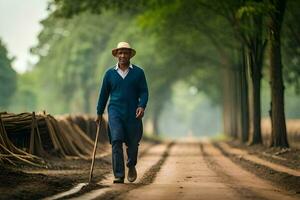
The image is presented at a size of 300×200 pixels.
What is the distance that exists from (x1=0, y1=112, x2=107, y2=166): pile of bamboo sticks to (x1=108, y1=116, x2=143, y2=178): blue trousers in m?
2.81

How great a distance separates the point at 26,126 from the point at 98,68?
36.7 m

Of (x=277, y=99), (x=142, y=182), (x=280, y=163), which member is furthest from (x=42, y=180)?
(x=277, y=99)

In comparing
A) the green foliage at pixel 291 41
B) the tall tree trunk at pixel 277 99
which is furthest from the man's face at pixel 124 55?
the green foliage at pixel 291 41

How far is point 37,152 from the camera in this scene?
17781 mm

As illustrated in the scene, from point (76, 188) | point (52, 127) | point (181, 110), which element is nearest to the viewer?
point (76, 188)

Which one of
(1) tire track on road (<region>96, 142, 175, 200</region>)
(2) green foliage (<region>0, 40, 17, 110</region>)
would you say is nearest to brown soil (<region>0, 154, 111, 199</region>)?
(1) tire track on road (<region>96, 142, 175, 200</region>)

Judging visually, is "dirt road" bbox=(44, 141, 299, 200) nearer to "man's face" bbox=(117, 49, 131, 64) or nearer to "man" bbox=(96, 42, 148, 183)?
"man" bbox=(96, 42, 148, 183)

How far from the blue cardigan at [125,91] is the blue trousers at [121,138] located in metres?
0.12

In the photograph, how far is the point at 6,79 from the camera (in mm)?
58094

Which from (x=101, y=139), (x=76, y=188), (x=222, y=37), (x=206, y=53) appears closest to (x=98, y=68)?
(x=206, y=53)

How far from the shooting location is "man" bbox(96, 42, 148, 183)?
41.6 feet

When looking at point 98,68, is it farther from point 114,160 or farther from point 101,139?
point 114,160

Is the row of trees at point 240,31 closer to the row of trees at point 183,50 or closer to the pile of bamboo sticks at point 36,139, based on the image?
the row of trees at point 183,50

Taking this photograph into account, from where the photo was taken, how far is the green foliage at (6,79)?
182ft
